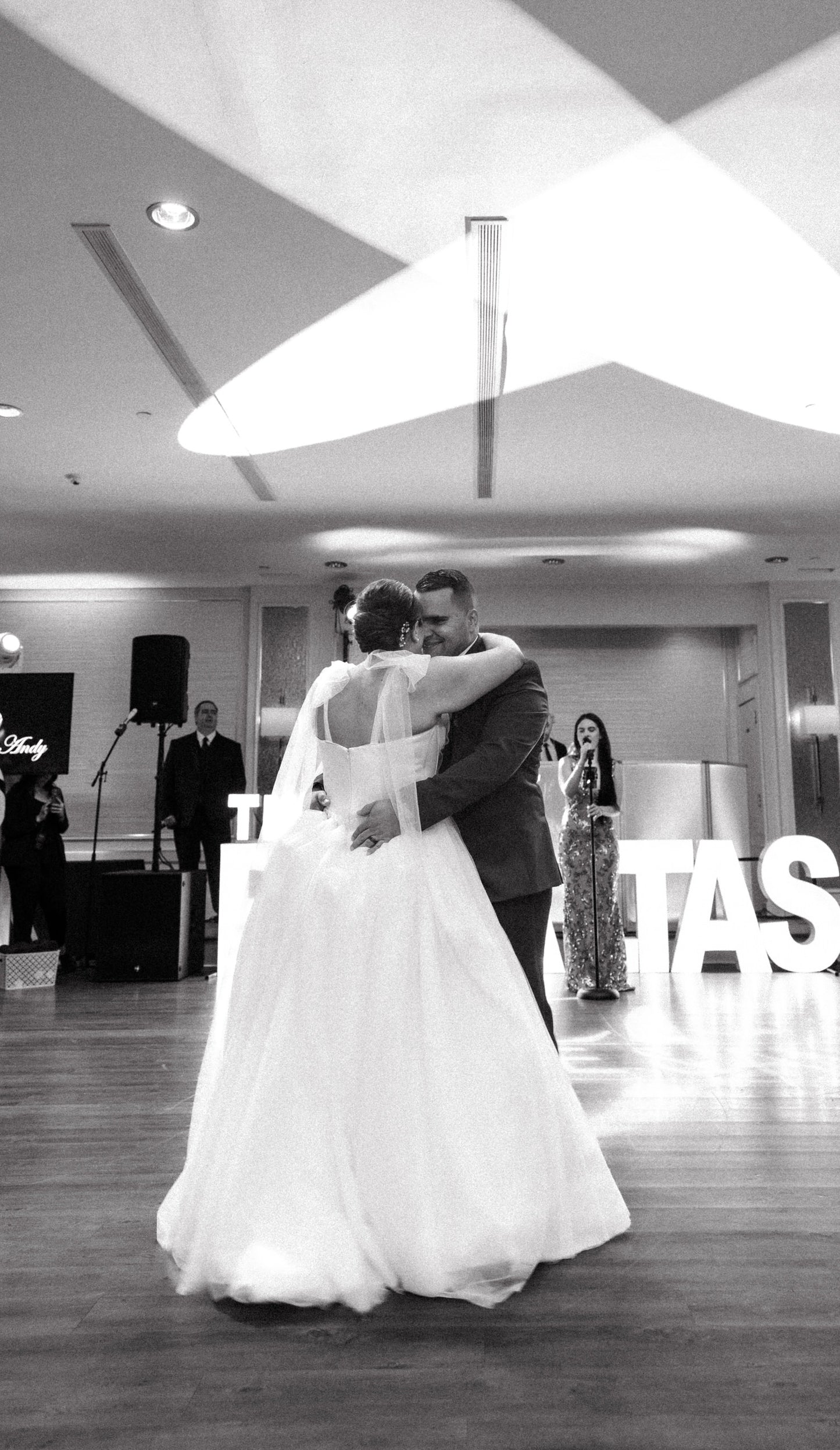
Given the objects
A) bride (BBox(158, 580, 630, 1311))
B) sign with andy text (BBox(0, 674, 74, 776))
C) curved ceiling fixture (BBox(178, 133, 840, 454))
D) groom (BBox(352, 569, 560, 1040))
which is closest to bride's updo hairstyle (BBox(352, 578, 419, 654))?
bride (BBox(158, 580, 630, 1311))

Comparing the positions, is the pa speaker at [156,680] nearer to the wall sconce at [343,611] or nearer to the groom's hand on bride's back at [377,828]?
the wall sconce at [343,611]

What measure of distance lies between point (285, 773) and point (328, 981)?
0.53m

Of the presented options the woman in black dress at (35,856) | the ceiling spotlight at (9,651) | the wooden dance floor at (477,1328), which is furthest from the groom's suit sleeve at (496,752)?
the ceiling spotlight at (9,651)

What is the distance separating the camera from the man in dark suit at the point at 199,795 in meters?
8.34

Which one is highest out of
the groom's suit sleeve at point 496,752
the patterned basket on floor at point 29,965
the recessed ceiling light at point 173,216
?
the recessed ceiling light at point 173,216

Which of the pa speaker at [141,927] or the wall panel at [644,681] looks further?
the wall panel at [644,681]

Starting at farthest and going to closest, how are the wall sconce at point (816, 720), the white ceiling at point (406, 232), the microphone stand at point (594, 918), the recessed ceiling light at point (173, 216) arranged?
the wall sconce at point (816, 720) → the microphone stand at point (594, 918) → the recessed ceiling light at point (173, 216) → the white ceiling at point (406, 232)

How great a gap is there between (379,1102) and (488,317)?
4048mm

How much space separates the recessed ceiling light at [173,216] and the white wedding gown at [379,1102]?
2.79 meters

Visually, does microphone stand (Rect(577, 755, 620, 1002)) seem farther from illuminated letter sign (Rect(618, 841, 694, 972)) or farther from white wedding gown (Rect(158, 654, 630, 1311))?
white wedding gown (Rect(158, 654, 630, 1311))

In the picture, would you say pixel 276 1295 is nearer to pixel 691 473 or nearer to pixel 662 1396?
pixel 662 1396

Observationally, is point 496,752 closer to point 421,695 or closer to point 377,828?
point 421,695

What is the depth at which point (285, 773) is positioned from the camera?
237cm

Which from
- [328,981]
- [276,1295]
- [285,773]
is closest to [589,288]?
[285,773]
